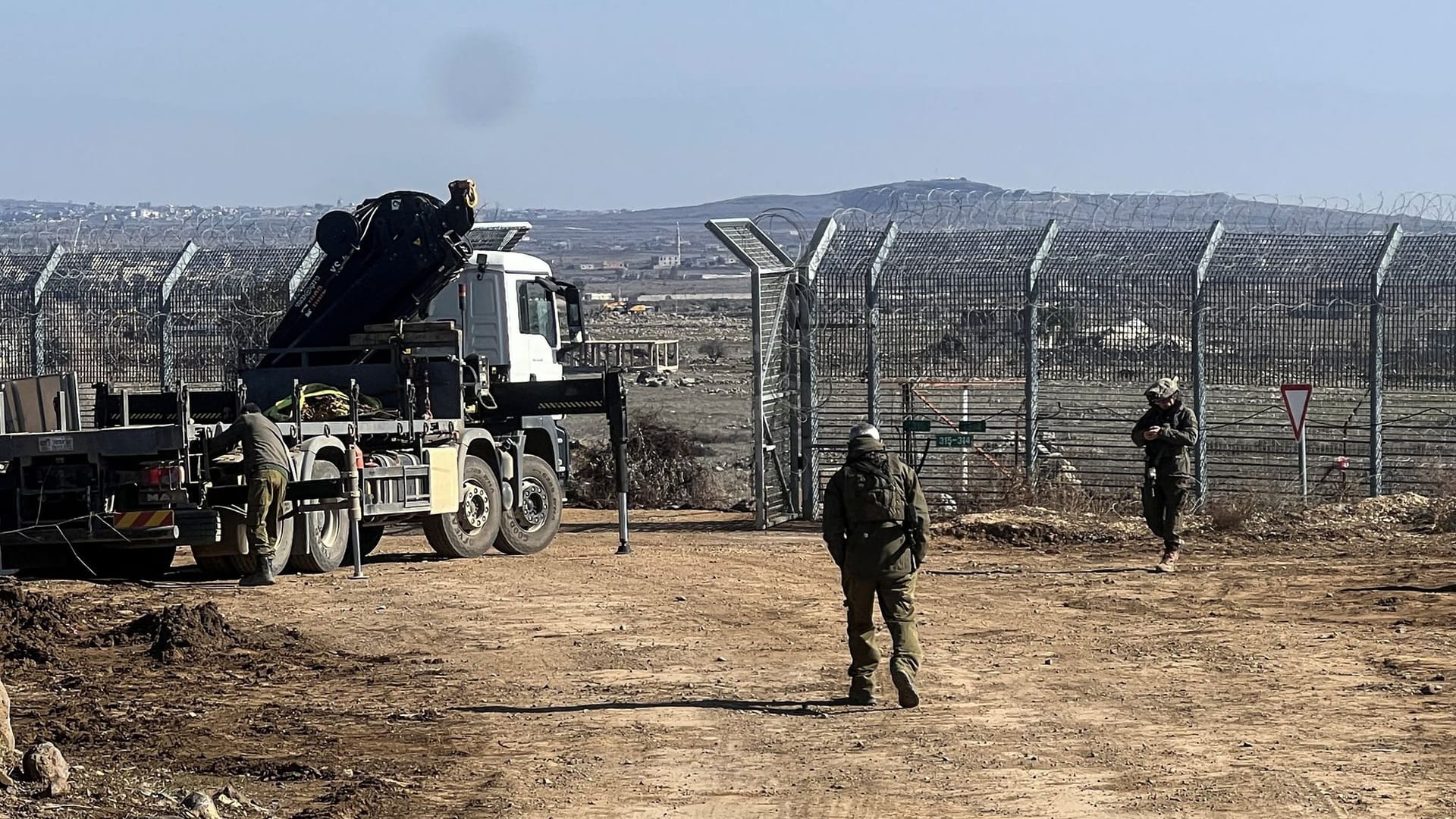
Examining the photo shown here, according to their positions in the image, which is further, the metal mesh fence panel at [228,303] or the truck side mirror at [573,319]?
the metal mesh fence panel at [228,303]

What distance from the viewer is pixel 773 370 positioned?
2064 centimetres

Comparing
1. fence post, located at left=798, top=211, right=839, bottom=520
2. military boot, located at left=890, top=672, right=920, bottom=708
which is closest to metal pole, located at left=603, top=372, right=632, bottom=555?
fence post, located at left=798, top=211, right=839, bottom=520

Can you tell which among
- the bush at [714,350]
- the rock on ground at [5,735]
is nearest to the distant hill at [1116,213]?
the rock on ground at [5,735]

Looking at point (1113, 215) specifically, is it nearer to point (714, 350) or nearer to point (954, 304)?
point (954, 304)

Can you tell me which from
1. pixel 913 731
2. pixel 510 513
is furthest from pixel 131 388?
pixel 913 731

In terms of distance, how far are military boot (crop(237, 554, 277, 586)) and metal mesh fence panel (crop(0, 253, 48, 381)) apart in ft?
32.5

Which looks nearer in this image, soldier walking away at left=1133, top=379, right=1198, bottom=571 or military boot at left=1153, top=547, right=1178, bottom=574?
soldier walking away at left=1133, top=379, right=1198, bottom=571

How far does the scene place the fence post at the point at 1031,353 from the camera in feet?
65.3

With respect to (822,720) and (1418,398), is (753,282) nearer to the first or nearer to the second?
(1418,398)

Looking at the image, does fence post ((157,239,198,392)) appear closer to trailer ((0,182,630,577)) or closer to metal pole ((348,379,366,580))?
trailer ((0,182,630,577))

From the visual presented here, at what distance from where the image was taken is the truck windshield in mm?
Result: 20203

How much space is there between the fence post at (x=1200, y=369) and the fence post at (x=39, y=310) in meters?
13.6

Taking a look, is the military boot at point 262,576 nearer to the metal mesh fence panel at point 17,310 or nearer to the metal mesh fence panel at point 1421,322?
the metal mesh fence panel at point 17,310

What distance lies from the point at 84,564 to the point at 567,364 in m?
8.16
